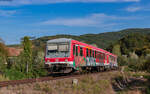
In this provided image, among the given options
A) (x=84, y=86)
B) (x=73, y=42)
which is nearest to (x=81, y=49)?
(x=73, y=42)

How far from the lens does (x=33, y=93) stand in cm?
1016

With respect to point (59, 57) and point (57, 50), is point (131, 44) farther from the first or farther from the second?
point (59, 57)

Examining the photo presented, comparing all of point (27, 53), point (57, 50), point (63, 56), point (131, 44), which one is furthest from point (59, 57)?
point (131, 44)

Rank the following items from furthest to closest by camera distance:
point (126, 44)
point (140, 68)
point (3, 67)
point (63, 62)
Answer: point (126, 44) → point (140, 68) → point (3, 67) → point (63, 62)

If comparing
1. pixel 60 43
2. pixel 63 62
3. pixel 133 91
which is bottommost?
pixel 133 91

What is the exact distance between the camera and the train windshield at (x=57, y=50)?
18.6 meters

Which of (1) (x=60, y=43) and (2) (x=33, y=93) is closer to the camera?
(2) (x=33, y=93)

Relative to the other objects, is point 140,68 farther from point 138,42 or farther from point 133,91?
point 138,42

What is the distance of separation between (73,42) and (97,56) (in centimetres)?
764

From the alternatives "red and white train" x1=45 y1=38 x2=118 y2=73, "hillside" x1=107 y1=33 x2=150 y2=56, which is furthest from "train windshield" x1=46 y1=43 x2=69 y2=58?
"hillside" x1=107 y1=33 x2=150 y2=56

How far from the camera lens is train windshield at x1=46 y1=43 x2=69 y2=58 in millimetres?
→ 18612

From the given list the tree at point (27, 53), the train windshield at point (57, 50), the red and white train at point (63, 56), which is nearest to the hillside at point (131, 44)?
the tree at point (27, 53)

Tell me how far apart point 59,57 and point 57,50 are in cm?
71

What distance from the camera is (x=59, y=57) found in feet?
60.6
